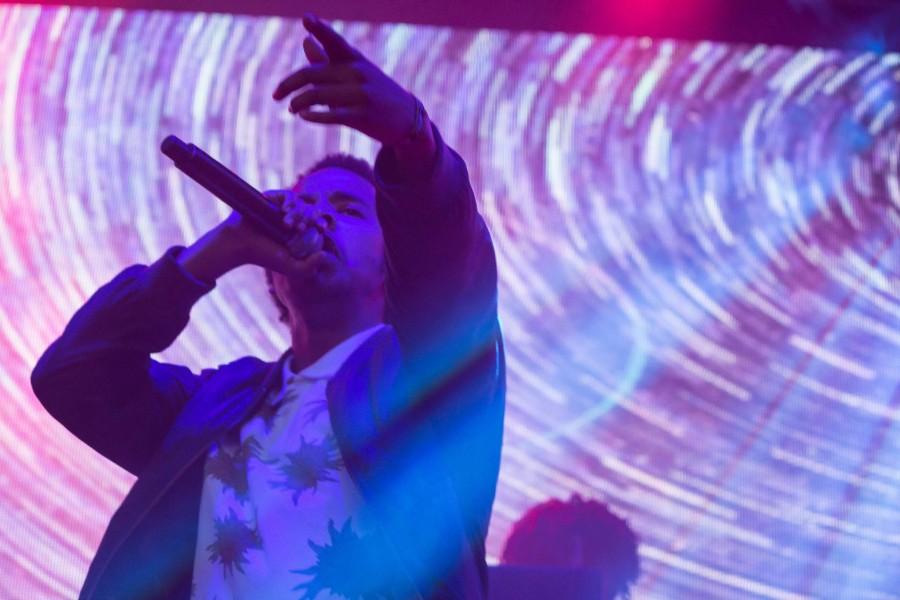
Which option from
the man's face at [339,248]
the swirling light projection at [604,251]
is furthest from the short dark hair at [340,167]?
the swirling light projection at [604,251]


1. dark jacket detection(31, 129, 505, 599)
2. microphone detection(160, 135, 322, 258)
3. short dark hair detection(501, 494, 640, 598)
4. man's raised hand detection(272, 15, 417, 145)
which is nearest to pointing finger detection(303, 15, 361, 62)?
man's raised hand detection(272, 15, 417, 145)

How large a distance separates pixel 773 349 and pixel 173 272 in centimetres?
111

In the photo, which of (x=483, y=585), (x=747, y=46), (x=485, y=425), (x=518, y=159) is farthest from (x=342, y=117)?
(x=747, y=46)

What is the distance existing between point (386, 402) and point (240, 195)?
0.71 ft

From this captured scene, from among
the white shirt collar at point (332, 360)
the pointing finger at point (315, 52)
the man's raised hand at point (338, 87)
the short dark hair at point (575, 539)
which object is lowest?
the short dark hair at point (575, 539)

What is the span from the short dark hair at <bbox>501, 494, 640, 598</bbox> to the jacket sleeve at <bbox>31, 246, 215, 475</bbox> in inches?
29.5

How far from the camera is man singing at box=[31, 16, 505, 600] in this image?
84 centimetres

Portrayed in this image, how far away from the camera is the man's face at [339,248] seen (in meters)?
1.04

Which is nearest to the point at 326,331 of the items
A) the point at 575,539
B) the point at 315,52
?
the point at 315,52

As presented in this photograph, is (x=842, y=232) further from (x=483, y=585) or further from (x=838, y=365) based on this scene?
(x=483, y=585)

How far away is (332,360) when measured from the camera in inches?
40.6

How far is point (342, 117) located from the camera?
2.44ft

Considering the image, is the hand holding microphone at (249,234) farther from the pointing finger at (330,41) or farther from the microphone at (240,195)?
the pointing finger at (330,41)

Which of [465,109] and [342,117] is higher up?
[342,117]
